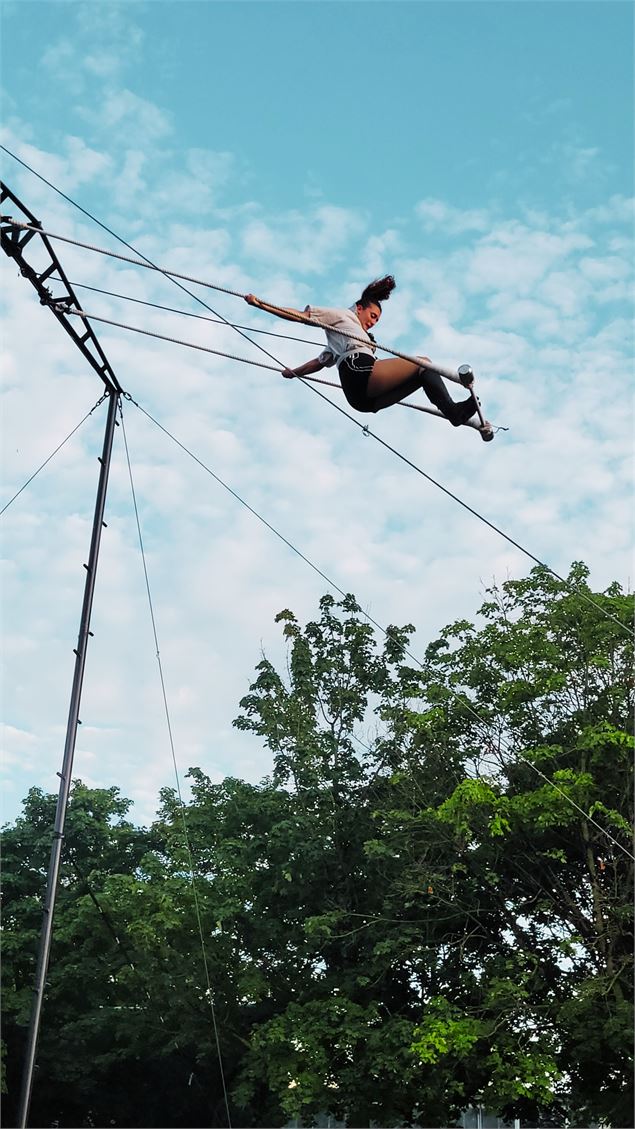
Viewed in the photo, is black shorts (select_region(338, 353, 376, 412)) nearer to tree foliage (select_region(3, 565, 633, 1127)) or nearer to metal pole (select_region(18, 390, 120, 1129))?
metal pole (select_region(18, 390, 120, 1129))

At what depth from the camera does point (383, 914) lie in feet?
47.4

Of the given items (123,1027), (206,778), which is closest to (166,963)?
(123,1027)

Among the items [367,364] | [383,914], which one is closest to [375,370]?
[367,364]

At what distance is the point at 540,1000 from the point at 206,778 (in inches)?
269

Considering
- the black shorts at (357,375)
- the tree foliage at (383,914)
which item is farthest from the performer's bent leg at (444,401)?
the tree foliage at (383,914)

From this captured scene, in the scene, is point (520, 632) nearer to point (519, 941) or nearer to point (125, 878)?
point (519, 941)

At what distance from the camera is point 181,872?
16.9 metres

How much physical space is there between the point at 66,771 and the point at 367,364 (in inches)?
150

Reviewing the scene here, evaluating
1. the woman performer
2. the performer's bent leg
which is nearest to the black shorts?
the woman performer

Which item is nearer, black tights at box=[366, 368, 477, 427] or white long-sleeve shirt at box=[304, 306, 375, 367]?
black tights at box=[366, 368, 477, 427]

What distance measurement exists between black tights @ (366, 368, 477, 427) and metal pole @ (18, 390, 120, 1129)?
3571mm

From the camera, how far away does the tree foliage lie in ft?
42.2

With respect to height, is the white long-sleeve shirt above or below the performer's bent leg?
above

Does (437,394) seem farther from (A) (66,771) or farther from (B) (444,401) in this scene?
(A) (66,771)
